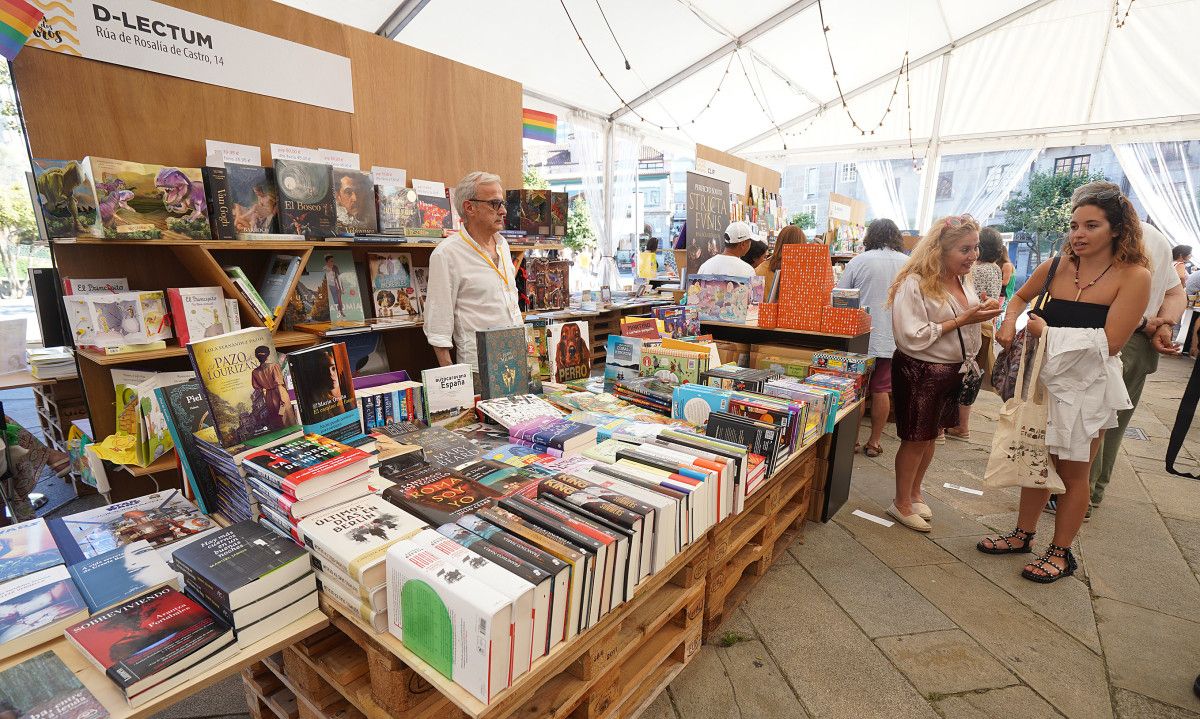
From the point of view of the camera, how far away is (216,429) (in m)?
1.47

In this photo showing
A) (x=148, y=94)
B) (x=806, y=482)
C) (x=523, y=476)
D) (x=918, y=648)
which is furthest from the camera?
(x=806, y=482)

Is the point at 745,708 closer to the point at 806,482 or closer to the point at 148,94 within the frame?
the point at 806,482

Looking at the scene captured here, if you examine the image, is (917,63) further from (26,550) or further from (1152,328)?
(26,550)

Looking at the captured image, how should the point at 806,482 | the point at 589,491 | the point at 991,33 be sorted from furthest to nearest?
the point at 991,33 < the point at 806,482 < the point at 589,491

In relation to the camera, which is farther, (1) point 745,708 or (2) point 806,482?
(2) point 806,482

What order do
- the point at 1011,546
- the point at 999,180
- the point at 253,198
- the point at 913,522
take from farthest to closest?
the point at 999,180, the point at 913,522, the point at 1011,546, the point at 253,198

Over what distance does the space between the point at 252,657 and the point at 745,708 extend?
1.55 metres

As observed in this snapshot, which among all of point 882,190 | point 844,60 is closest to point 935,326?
point 844,60

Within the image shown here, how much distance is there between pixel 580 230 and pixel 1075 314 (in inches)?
281

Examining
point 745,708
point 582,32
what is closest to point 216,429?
point 745,708

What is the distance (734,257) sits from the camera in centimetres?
424

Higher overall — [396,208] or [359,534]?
[396,208]

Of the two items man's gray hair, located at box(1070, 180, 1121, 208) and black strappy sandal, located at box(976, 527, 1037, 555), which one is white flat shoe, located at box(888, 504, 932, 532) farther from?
man's gray hair, located at box(1070, 180, 1121, 208)

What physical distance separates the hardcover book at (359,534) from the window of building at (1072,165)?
1139 cm
